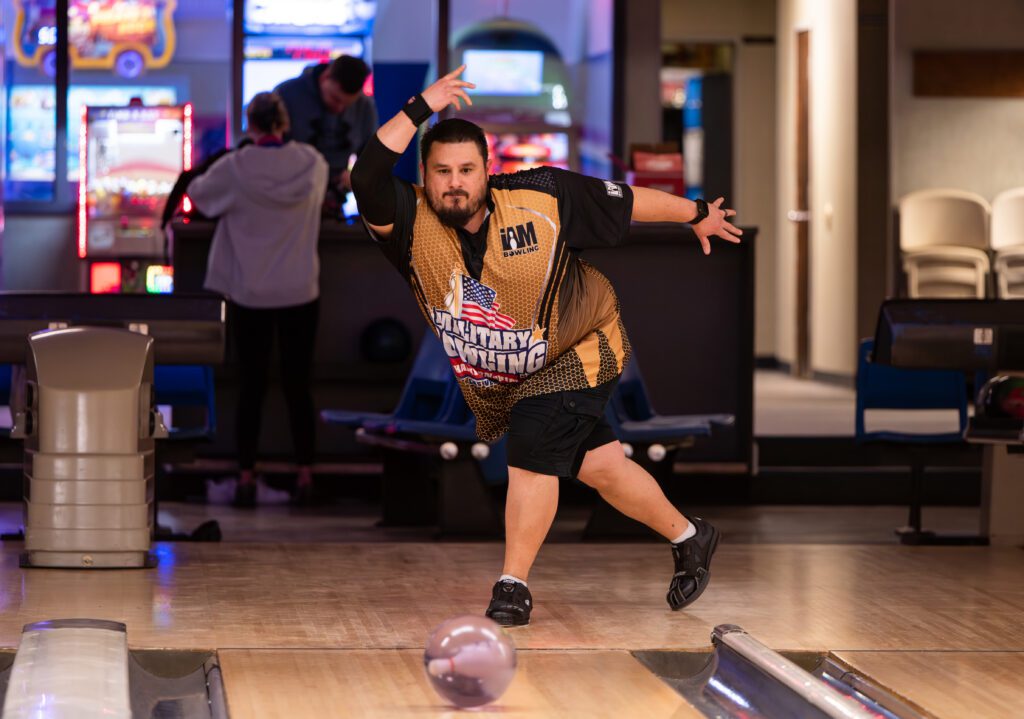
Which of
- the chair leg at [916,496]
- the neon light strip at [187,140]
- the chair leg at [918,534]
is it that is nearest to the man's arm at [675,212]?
the chair leg at [918,534]

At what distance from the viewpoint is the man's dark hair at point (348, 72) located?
23.7ft

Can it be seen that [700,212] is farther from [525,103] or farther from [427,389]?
[525,103]

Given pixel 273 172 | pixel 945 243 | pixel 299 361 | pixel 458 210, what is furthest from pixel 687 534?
pixel 945 243

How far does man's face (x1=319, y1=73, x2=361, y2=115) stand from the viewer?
7.37 meters

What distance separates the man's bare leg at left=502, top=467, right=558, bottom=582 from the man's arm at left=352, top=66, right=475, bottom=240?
726mm

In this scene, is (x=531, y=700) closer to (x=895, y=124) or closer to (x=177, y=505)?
(x=177, y=505)

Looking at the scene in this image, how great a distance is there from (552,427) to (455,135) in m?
0.73

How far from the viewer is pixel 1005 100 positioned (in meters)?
11.1

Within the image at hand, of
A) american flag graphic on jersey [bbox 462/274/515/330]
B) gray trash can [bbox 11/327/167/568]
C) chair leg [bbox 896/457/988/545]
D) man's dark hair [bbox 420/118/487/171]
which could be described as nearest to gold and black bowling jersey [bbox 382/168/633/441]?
american flag graphic on jersey [bbox 462/274/515/330]

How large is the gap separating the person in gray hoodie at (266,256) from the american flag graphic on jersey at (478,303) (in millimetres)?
2912

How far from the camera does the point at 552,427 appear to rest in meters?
3.99

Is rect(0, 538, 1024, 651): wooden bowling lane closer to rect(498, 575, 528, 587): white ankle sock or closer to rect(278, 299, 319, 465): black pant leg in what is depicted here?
rect(498, 575, 528, 587): white ankle sock

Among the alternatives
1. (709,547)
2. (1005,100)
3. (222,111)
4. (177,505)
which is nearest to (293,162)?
(177,505)

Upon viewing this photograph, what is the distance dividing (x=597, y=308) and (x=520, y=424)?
13.9 inches
